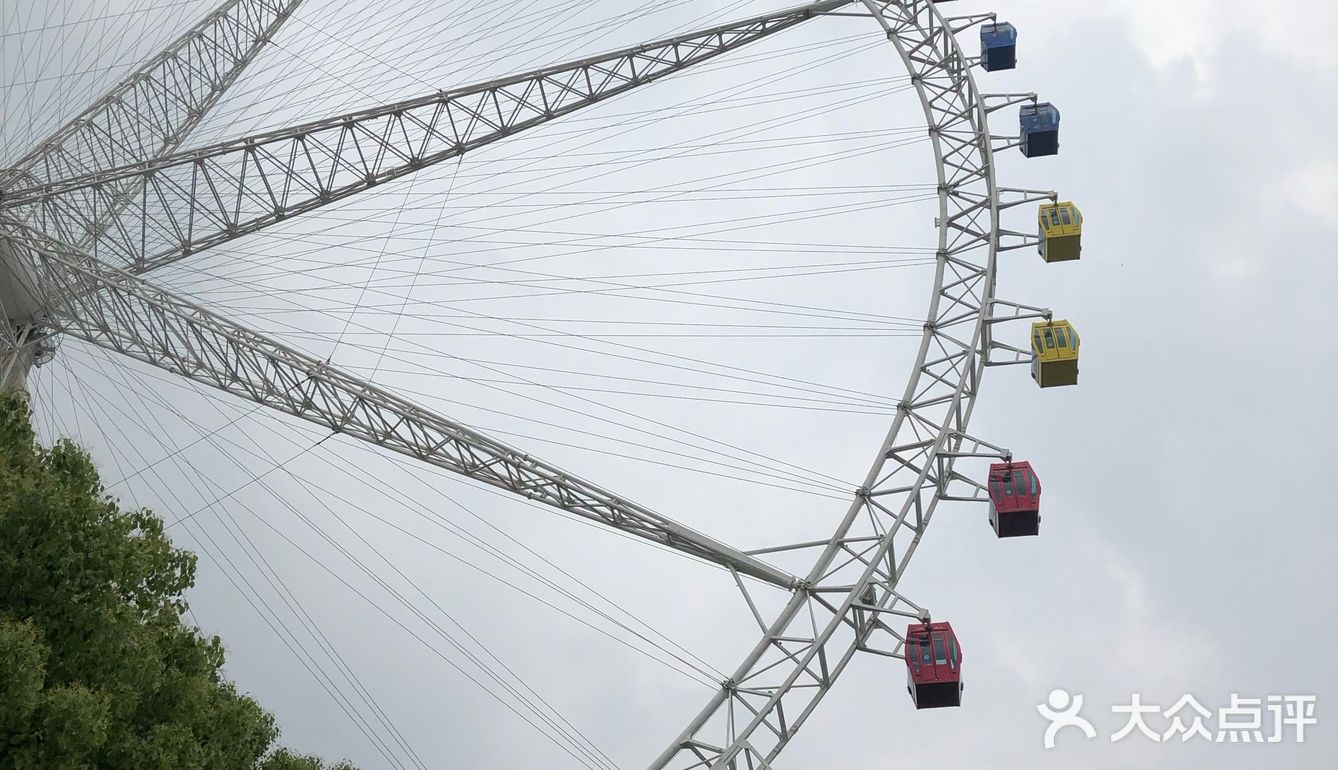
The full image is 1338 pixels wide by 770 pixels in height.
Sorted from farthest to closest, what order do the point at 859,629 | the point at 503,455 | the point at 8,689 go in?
1. the point at 503,455
2. the point at 859,629
3. the point at 8,689

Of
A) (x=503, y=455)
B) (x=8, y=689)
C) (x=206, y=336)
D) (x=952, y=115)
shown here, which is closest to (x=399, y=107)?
(x=206, y=336)

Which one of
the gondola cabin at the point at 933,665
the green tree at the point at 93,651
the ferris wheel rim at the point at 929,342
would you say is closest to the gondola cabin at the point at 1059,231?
the ferris wheel rim at the point at 929,342

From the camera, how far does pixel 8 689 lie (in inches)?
789

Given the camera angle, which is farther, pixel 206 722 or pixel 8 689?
pixel 206 722

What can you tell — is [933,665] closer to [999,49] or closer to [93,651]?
[93,651]

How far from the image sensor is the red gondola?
105ft

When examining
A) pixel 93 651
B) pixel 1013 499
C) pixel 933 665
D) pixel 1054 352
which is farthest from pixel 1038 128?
pixel 93 651

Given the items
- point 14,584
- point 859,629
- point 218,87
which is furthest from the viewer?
point 218,87

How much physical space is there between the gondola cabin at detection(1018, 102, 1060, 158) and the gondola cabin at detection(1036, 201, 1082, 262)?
2.74m

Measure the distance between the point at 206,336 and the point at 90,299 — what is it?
357cm

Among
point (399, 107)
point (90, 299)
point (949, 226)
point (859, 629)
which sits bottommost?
point (859, 629)

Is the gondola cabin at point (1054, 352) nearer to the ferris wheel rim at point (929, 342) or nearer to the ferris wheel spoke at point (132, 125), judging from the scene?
the ferris wheel rim at point (929, 342)

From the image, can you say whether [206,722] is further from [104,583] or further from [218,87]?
[218,87]

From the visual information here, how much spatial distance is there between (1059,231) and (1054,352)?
3700mm
